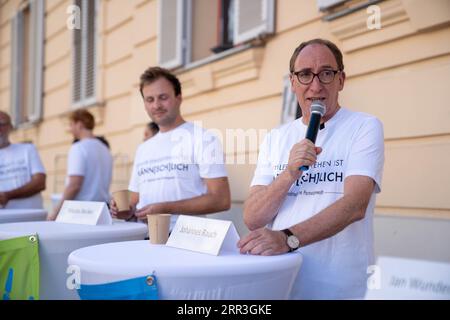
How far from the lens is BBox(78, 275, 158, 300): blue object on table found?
142cm

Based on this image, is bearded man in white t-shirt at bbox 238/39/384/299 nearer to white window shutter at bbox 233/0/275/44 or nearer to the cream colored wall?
the cream colored wall

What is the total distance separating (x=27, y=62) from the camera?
8.88 metres

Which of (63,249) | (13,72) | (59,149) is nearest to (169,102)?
(63,249)

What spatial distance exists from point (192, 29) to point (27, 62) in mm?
4837

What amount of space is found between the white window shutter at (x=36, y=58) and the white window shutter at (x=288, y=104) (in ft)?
17.6

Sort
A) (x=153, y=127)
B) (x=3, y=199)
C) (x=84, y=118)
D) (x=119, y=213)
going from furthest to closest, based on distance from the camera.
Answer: (x=153, y=127) → (x=84, y=118) → (x=3, y=199) → (x=119, y=213)

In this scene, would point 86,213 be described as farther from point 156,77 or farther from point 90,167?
point 90,167

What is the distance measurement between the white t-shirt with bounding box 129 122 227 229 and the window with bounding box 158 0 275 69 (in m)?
1.97

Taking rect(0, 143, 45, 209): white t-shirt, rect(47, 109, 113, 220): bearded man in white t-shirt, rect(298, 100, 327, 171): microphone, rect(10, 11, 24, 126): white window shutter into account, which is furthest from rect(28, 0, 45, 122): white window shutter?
rect(298, 100, 327, 171): microphone

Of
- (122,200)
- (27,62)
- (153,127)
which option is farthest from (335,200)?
(27,62)

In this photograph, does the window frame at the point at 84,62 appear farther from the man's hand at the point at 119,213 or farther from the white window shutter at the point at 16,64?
the man's hand at the point at 119,213

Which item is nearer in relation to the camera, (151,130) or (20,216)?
(20,216)

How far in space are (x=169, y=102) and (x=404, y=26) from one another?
120cm

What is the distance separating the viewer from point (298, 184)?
180cm
